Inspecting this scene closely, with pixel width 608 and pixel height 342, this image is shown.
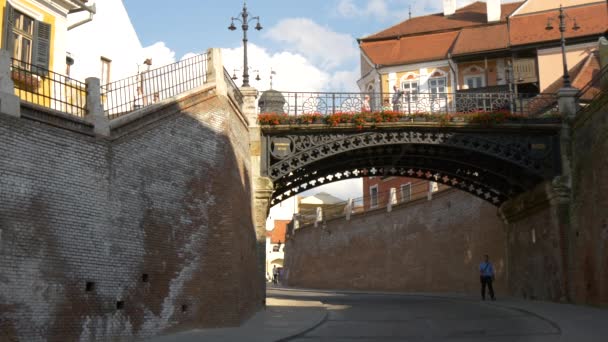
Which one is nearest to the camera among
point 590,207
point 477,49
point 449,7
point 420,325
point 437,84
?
point 420,325

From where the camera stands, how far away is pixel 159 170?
18.5 metres

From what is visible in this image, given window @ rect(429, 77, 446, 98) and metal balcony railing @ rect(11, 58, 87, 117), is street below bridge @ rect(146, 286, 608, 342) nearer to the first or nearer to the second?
metal balcony railing @ rect(11, 58, 87, 117)

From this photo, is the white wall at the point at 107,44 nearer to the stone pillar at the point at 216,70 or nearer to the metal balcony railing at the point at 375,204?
the stone pillar at the point at 216,70

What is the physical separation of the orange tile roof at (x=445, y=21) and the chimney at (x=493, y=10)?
54 centimetres

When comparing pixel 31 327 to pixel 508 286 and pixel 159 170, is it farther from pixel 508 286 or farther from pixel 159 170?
pixel 508 286

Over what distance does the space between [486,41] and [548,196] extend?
2772cm

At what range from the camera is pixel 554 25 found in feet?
158

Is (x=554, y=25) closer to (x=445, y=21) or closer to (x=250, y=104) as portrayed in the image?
(x=445, y=21)

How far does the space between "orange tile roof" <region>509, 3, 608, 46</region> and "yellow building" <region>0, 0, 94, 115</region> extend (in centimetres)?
3143

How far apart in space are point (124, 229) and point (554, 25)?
1533 inches

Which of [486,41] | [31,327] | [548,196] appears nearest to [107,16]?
[548,196]

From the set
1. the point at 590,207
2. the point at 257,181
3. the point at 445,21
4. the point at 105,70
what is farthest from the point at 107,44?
the point at 445,21

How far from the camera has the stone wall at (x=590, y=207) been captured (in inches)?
981

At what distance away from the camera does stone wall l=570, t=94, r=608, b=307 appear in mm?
24906
